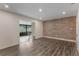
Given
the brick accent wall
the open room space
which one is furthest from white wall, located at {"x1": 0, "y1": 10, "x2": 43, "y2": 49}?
the brick accent wall

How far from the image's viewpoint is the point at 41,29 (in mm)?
12969

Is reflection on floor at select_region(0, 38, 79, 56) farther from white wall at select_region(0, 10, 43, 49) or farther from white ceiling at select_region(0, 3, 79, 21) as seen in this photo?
white ceiling at select_region(0, 3, 79, 21)

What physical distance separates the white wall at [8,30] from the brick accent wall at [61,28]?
518cm

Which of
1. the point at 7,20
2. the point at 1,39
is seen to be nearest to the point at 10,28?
the point at 7,20

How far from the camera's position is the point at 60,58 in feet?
4.23

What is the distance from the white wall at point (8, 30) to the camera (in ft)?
18.6

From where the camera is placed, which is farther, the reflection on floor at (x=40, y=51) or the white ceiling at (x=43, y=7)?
the reflection on floor at (x=40, y=51)

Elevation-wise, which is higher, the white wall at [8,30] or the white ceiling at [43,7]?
the white ceiling at [43,7]

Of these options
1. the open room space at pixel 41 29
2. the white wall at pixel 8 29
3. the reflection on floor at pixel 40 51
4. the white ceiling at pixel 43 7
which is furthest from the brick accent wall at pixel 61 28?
the white wall at pixel 8 29

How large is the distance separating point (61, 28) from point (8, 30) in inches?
240

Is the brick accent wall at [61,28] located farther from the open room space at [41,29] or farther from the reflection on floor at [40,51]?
the reflection on floor at [40,51]

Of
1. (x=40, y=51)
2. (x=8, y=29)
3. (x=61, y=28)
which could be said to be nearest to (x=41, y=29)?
(x=61, y=28)

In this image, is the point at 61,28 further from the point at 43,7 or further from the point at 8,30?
the point at 8,30

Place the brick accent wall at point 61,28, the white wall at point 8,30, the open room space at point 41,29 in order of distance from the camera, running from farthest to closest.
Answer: the brick accent wall at point 61,28 → the white wall at point 8,30 → the open room space at point 41,29
